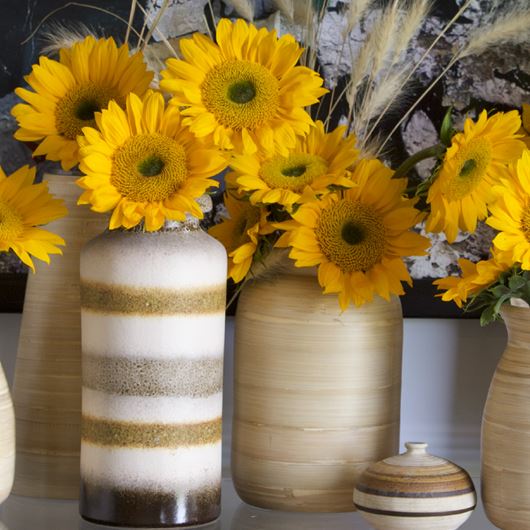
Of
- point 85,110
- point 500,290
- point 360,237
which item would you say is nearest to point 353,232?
point 360,237

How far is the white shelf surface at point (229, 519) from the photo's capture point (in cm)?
70

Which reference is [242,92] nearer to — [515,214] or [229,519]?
[515,214]

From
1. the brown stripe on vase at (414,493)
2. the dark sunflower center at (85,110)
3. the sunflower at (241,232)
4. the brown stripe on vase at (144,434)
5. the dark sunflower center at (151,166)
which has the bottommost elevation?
the brown stripe on vase at (414,493)

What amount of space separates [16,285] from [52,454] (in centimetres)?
18

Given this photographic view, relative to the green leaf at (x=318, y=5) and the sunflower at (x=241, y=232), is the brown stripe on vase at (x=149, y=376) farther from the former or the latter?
the green leaf at (x=318, y=5)

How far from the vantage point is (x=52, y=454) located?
0.75 metres

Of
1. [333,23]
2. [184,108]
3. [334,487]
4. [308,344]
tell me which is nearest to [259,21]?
[333,23]

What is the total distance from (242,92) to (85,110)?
0.12 m

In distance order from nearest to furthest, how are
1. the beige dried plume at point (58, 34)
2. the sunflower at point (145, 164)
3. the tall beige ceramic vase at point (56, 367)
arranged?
the sunflower at point (145, 164) < the tall beige ceramic vase at point (56, 367) < the beige dried plume at point (58, 34)

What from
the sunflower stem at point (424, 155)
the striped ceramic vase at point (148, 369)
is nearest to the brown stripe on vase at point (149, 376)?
the striped ceramic vase at point (148, 369)

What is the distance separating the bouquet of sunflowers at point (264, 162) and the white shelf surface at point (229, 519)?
167 millimetres

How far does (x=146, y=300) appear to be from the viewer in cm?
66

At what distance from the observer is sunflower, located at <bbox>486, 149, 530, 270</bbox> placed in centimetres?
65

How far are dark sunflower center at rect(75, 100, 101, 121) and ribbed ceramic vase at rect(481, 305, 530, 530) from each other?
0.33 metres
